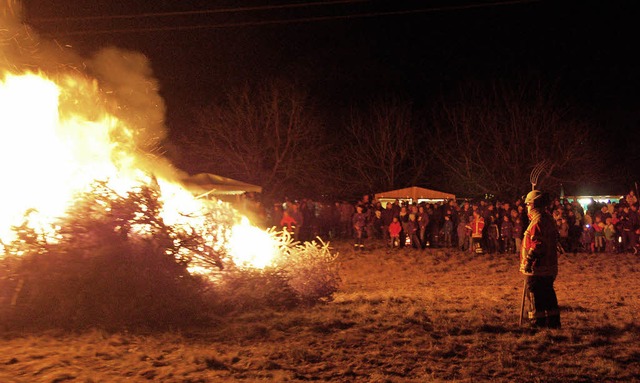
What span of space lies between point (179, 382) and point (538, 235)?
5.09 m

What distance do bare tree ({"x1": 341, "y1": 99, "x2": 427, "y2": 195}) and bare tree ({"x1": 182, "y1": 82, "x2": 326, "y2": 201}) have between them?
275 cm

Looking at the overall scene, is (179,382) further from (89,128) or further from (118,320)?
(89,128)

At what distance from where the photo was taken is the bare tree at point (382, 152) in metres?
32.9

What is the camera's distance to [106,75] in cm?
1174

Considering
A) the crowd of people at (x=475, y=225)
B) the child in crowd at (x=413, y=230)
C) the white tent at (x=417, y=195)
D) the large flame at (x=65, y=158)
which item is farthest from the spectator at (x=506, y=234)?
the large flame at (x=65, y=158)

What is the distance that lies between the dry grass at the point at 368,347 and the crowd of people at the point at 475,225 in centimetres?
813

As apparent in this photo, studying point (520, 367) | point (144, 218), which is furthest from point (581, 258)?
point (144, 218)

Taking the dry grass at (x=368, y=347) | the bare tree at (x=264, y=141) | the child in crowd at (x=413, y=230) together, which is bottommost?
the dry grass at (x=368, y=347)

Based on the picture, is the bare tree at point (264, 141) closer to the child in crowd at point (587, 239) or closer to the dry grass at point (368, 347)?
the child in crowd at point (587, 239)

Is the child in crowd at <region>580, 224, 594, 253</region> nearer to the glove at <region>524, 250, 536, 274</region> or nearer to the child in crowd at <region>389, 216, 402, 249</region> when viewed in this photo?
the child in crowd at <region>389, 216, 402, 249</region>

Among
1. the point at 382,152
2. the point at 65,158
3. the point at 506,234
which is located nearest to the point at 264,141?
the point at 382,152

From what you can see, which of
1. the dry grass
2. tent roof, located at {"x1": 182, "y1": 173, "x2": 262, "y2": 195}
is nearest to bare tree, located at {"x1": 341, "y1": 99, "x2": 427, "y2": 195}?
tent roof, located at {"x1": 182, "y1": 173, "x2": 262, "y2": 195}

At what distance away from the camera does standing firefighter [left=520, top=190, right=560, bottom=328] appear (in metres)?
7.99

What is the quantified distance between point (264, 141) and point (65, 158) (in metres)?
21.5
